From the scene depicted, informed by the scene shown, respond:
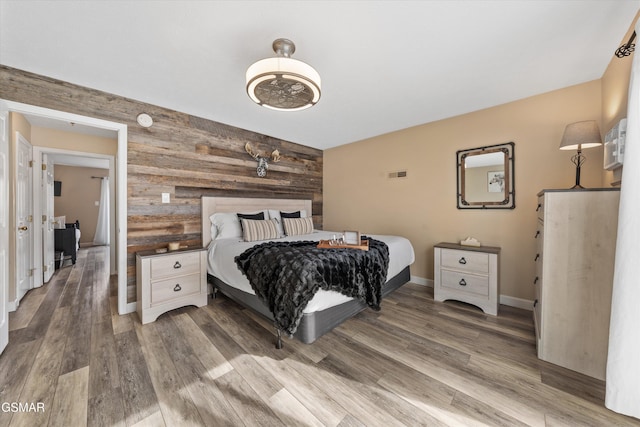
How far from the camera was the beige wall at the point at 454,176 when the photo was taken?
2.49 m

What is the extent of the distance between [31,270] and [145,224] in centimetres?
204

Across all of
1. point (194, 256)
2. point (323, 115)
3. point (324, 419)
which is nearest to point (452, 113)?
point (323, 115)

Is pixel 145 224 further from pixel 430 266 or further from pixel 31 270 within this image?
pixel 430 266

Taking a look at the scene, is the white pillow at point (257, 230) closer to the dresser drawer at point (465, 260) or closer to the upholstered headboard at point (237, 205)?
the upholstered headboard at point (237, 205)

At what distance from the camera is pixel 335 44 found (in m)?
1.77

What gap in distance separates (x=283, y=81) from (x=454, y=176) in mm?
2625

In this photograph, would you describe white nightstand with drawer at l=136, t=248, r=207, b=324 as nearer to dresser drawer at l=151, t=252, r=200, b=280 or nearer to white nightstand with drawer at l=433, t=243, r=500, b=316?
Answer: dresser drawer at l=151, t=252, r=200, b=280

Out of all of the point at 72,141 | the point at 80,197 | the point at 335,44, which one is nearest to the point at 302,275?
the point at 335,44

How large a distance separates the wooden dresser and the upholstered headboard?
132 inches

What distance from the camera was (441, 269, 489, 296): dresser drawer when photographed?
8.50ft

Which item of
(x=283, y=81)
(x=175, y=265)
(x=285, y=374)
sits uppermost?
(x=283, y=81)

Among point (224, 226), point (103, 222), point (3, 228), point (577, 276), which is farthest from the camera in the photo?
point (103, 222)

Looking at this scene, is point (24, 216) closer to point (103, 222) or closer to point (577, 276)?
point (103, 222)

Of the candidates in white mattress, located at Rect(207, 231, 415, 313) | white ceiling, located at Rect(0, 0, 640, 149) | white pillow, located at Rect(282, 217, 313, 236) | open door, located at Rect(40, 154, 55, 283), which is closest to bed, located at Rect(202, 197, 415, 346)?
white mattress, located at Rect(207, 231, 415, 313)
